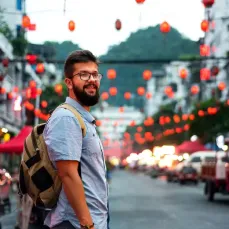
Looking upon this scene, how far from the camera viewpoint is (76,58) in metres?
4.85

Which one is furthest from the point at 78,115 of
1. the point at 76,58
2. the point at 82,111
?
the point at 76,58

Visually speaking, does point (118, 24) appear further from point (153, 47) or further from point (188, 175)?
point (153, 47)

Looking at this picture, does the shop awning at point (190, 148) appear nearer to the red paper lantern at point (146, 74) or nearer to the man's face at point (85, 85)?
the red paper lantern at point (146, 74)

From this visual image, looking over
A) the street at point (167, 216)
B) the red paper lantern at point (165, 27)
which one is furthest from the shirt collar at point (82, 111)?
the red paper lantern at point (165, 27)

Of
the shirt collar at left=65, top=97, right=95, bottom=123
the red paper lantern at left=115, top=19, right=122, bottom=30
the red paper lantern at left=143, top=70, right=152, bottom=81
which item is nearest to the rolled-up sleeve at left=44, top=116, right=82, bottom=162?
the shirt collar at left=65, top=97, right=95, bottom=123

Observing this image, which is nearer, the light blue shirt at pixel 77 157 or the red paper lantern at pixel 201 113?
the light blue shirt at pixel 77 157

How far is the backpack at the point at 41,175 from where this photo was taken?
4629 millimetres

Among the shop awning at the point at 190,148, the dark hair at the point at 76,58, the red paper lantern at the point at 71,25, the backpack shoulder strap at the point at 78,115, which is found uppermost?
the red paper lantern at the point at 71,25

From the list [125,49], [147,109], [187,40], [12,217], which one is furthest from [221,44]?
[147,109]

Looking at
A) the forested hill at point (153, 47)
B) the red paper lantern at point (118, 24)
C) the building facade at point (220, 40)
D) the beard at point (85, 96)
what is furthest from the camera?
the forested hill at point (153, 47)

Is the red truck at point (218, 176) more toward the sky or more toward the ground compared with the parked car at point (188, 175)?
more toward the sky

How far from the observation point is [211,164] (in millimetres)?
28125

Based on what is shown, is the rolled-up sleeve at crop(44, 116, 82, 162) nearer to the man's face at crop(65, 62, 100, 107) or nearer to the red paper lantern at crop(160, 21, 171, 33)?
the man's face at crop(65, 62, 100, 107)

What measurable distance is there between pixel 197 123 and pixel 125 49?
7551 cm
